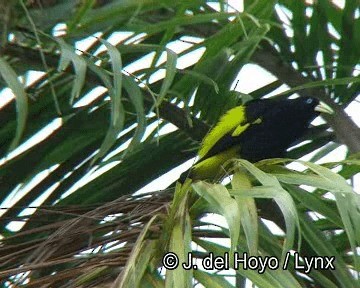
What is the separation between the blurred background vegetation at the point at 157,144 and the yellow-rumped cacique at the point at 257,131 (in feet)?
0.24

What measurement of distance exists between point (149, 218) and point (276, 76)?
777 mm

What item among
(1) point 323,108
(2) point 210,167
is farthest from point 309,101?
(2) point 210,167

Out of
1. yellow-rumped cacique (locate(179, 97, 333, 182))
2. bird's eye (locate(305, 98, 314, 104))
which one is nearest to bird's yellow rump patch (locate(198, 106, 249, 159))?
yellow-rumped cacique (locate(179, 97, 333, 182))

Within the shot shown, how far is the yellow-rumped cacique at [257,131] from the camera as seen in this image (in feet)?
7.96

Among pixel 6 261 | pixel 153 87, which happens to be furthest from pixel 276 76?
pixel 6 261

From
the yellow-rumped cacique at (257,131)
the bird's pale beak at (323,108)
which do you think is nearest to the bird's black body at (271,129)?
the yellow-rumped cacique at (257,131)

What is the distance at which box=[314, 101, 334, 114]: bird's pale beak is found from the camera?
226 centimetres

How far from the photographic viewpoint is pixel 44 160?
7.27 feet

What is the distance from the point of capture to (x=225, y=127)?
2.54 meters

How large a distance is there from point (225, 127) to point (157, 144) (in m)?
0.51

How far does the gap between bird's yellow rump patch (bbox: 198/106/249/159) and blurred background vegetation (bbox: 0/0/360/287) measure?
0.08 metres

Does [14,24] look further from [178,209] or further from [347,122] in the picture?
[347,122]

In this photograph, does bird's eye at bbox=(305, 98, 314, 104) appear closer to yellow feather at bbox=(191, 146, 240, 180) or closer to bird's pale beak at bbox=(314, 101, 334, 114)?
bird's pale beak at bbox=(314, 101, 334, 114)

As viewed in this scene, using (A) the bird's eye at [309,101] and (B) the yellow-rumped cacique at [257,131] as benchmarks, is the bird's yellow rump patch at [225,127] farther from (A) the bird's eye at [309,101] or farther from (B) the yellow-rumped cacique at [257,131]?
(A) the bird's eye at [309,101]
